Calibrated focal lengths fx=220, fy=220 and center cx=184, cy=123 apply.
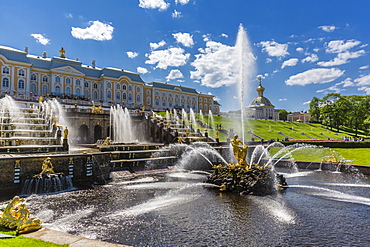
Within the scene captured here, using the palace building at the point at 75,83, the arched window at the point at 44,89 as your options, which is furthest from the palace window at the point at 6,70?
the arched window at the point at 44,89

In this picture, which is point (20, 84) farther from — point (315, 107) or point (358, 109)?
point (315, 107)

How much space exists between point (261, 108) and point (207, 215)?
103 metres

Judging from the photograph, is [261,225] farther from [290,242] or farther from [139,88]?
[139,88]

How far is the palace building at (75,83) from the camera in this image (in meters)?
49.4

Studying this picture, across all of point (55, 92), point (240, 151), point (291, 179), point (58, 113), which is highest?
point (55, 92)

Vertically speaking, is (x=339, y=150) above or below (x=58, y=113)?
below

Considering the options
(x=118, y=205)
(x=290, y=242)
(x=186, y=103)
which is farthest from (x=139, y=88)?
(x=290, y=242)

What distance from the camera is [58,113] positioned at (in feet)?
104

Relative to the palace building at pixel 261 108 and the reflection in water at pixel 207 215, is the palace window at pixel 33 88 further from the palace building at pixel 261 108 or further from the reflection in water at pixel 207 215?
the palace building at pixel 261 108

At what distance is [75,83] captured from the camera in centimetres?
5925

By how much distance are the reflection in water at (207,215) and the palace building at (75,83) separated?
39616mm

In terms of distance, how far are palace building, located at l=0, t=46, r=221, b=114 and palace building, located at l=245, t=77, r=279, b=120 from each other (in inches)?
1460

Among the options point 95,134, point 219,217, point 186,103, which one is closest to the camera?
point 219,217

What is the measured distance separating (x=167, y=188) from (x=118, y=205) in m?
4.27
